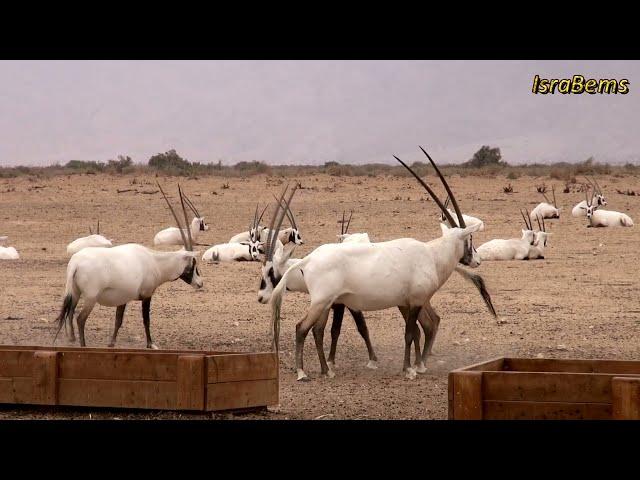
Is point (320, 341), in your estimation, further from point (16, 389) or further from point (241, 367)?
point (16, 389)

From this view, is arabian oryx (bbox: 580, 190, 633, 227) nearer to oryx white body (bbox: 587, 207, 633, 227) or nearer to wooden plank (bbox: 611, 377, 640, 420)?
oryx white body (bbox: 587, 207, 633, 227)

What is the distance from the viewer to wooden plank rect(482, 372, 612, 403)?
665 centimetres

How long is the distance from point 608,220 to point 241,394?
17048mm

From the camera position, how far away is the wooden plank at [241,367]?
7543 millimetres

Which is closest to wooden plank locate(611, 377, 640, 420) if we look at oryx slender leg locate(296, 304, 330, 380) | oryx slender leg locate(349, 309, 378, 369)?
oryx slender leg locate(296, 304, 330, 380)

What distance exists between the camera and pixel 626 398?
20.6 feet

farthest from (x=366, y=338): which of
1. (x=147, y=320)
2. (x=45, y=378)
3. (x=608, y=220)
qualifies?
(x=608, y=220)

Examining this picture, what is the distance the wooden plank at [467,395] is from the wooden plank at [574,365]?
108 cm

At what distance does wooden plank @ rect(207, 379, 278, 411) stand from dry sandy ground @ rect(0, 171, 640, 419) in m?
0.11

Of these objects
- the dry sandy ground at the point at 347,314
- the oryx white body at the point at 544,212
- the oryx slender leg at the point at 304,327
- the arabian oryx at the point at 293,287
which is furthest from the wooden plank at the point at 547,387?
the oryx white body at the point at 544,212

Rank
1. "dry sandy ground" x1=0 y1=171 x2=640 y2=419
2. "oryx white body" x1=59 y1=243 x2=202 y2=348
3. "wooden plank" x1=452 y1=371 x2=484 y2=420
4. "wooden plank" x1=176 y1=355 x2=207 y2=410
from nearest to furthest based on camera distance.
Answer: "wooden plank" x1=452 y1=371 x2=484 y2=420
"wooden plank" x1=176 y1=355 x2=207 y2=410
"dry sandy ground" x1=0 y1=171 x2=640 y2=419
"oryx white body" x1=59 y1=243 x2=202 y2=348
